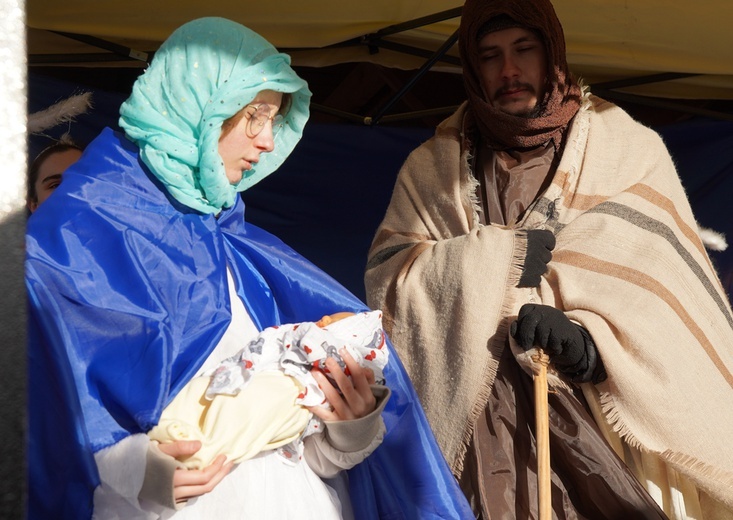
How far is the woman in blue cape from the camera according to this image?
1805mm

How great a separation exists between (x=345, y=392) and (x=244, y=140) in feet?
2.01

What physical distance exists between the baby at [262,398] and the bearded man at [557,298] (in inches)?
26.4

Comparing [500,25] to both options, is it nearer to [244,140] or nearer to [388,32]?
[388,32]

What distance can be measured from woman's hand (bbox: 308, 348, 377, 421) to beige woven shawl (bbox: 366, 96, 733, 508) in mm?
A: 666

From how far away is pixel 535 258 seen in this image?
2.76m

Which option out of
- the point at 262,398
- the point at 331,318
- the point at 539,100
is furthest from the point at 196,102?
the point at 539,100

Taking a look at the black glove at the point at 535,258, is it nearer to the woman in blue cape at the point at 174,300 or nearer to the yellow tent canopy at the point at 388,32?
the woman in blue cape at the point at 174,300

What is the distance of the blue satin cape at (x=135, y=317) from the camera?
181cm

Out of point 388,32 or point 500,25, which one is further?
point 388,32

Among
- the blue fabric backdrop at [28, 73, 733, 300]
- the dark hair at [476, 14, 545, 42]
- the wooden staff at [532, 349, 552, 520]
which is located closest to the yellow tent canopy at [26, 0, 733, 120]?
the blue fabric backdrop at [28, 73, 733, 300]

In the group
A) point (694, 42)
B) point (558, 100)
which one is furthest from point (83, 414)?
point (694, 42)

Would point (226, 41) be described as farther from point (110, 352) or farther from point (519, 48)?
point (519, 48)

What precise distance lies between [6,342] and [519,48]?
2.44 m

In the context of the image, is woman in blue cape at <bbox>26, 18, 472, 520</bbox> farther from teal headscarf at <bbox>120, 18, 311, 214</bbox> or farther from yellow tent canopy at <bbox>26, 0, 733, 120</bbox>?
→ yellow tent canopy at <bbox>26, 0, 733, 120</bbox>
